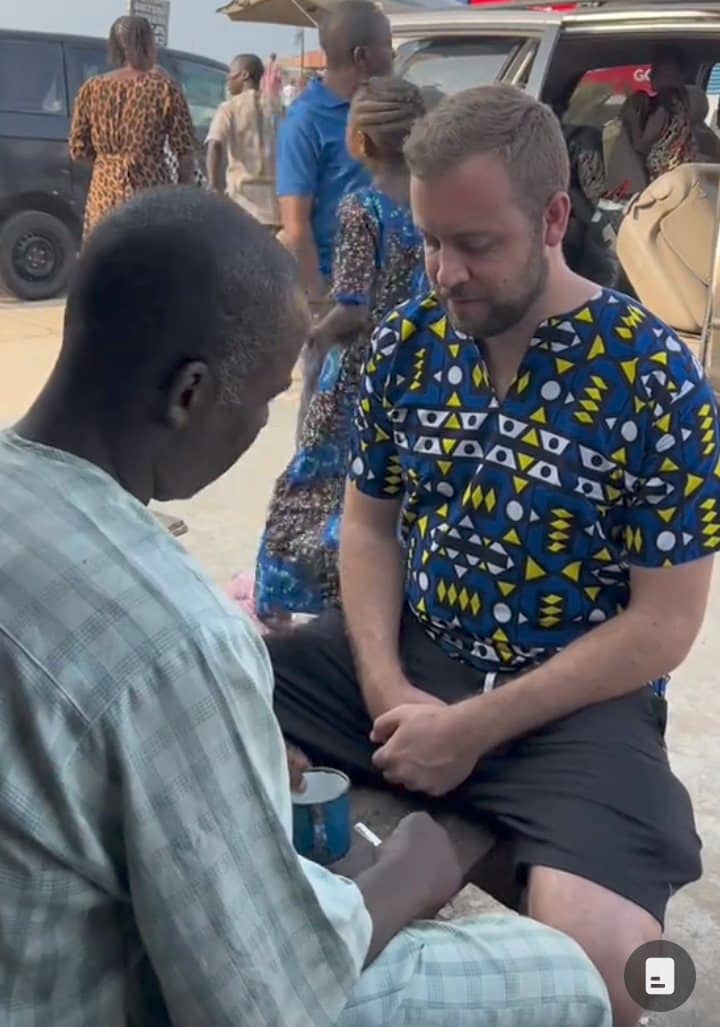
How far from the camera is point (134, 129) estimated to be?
17.3ft

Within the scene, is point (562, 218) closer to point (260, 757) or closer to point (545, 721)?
point (545, 721)

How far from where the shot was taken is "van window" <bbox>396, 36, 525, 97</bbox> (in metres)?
6.25

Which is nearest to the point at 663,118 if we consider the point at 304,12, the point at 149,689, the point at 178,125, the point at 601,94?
the point at 601,94

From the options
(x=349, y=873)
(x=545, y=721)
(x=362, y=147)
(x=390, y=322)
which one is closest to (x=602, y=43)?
(x=362, y=147)

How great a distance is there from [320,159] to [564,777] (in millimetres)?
2683

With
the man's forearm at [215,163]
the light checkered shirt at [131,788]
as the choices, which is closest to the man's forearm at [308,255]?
the light checkered shirt at [131,788]

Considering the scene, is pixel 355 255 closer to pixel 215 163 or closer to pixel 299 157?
pixel 299 157

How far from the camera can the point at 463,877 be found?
5.88 ft

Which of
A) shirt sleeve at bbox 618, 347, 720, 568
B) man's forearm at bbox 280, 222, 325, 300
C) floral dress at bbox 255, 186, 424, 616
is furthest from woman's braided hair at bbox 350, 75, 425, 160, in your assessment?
shirt sleeve at bbox 618, 347, 720, 568

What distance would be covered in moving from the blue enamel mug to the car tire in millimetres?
8476

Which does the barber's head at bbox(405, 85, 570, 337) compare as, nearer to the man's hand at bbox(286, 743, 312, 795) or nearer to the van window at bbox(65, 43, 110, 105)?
the man's hand at bbox(286, 743, 312, 795)

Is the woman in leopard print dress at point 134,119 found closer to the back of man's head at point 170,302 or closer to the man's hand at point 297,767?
the man's hand at point 297,767

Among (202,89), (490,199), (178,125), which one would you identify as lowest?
(202,89)

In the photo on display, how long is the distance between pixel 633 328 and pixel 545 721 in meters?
0.63
